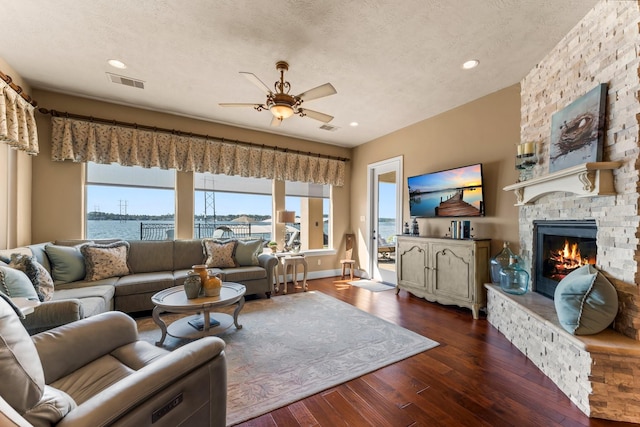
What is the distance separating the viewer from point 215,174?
4.74m

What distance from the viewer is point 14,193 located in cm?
318

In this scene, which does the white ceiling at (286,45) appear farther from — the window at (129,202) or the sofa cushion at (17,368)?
the sofa cushion at (17,368)

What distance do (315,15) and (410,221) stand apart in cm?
348

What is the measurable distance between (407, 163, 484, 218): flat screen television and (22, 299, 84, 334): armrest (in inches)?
166

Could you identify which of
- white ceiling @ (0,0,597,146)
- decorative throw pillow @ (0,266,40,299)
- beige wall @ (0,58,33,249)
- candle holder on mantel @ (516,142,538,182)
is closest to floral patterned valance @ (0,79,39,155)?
beige wall @ (0,58,33,249)

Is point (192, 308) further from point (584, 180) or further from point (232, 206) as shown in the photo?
point (584, 180)

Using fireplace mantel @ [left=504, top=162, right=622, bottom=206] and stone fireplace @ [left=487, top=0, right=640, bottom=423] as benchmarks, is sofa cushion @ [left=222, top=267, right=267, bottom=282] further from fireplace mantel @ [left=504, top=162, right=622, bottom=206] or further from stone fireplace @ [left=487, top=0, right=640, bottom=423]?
fireplace mantel @ [left=504, top=162, right=622, bottom=206]

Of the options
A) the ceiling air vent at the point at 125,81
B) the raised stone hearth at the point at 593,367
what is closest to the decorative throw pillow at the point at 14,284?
the ceiling air vent at the point at 125,81

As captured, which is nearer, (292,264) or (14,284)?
(14,284)

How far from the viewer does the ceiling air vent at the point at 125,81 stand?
3.24 meters

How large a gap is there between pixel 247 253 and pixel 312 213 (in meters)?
2.00

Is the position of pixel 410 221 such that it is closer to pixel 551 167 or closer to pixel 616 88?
pixel 551 167

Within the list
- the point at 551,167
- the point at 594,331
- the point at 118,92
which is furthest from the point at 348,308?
the point at 118,92

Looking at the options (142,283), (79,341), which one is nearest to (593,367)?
(79,341)
